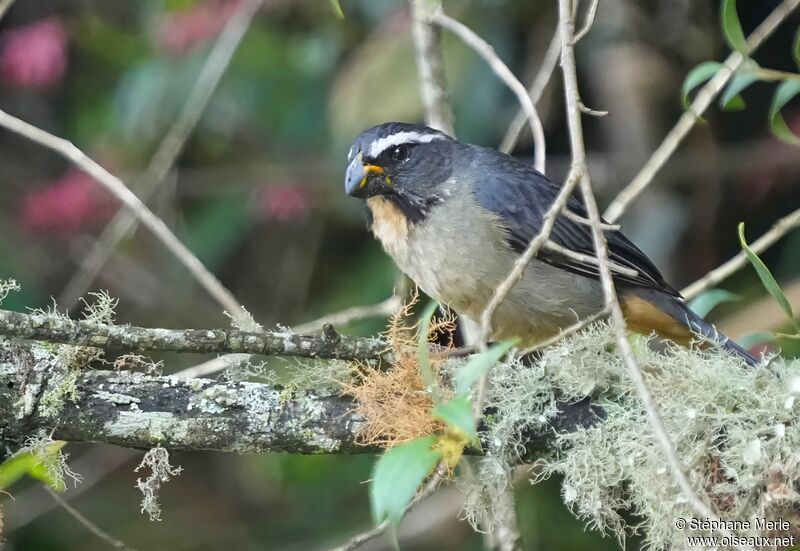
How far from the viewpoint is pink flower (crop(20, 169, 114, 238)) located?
5059 millimetres

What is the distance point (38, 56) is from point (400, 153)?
86.1 inches

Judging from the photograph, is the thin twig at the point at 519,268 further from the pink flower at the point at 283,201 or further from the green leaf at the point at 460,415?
the pink flower at the point at 283,201

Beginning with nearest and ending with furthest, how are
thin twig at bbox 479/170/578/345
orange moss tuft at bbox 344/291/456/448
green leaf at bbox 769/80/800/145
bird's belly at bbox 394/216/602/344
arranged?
1. thin twig at bbox 479/170/578/345
2. orange moss tuft at bbox 344/291/456/448
3. green leaf at bbox 769/80/800/145
4. bird's belly at bbox 394/216/602/344

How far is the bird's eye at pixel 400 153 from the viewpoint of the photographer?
3699 mm

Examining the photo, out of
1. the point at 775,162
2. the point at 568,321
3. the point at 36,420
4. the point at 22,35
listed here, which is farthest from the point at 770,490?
the point at 22,35

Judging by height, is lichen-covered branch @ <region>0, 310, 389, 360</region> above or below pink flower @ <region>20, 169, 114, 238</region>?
below

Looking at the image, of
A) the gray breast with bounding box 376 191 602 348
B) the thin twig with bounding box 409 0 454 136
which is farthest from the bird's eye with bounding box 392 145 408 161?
the thin twig with bounding box 409 0 454 136

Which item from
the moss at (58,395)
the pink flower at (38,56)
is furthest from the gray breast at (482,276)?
Answer: the pink flower at (38,56)

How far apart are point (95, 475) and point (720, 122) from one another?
3677mm

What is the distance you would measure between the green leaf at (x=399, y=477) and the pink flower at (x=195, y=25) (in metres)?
3.32

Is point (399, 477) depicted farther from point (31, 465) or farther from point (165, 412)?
point (31, 465)

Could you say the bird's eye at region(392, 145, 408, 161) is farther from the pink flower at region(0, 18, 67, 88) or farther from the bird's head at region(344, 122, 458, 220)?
the pink flower at region(0, 18, 67, 88)

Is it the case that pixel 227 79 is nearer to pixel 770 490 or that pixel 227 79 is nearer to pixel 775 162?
pixel 775 162

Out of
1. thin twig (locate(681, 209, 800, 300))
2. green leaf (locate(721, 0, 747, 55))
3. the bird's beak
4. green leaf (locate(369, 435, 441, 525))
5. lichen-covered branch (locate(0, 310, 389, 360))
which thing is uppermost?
the bird's beak
